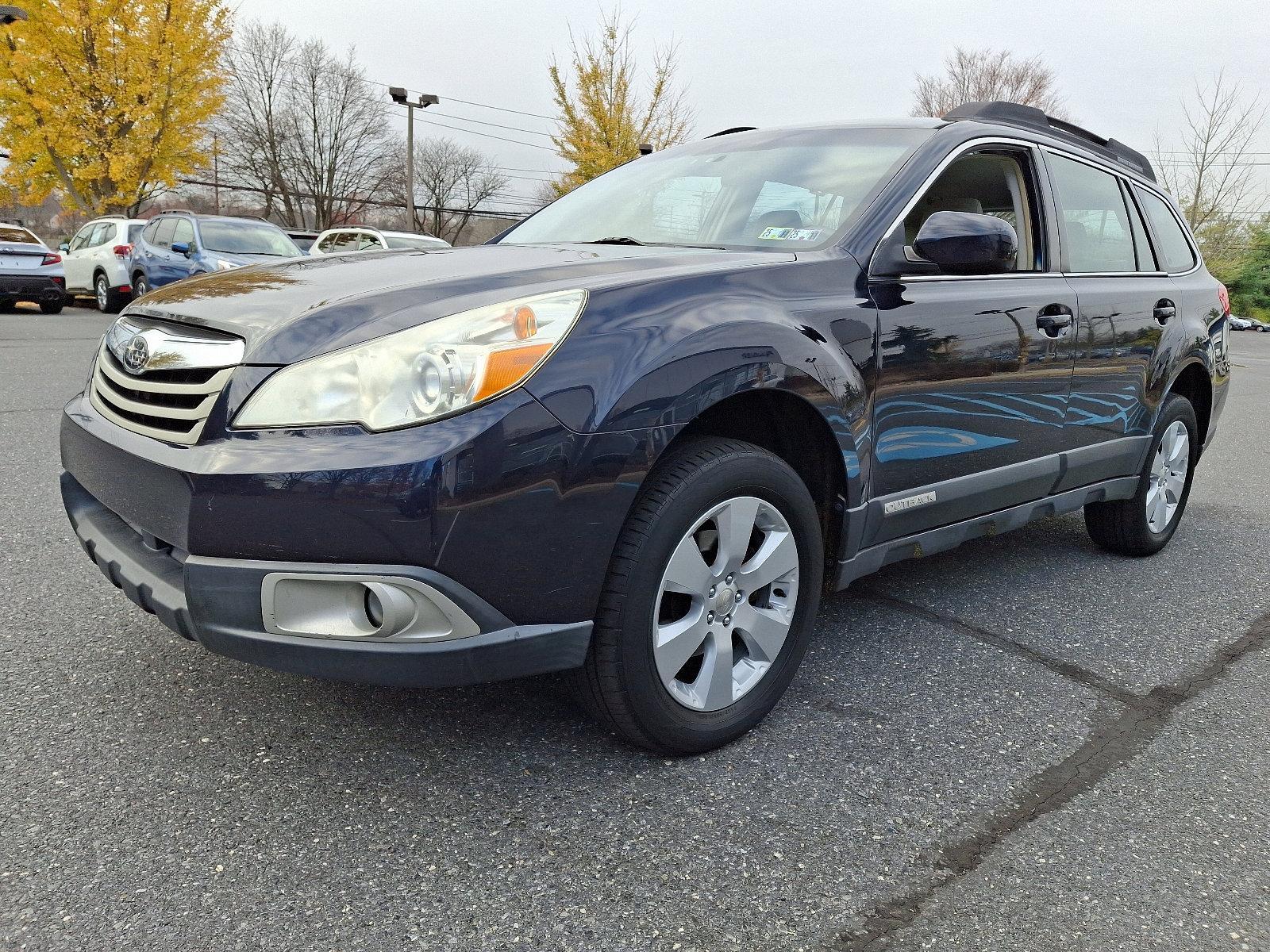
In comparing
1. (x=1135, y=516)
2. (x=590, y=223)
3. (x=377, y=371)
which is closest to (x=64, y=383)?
(x=590, y=223)

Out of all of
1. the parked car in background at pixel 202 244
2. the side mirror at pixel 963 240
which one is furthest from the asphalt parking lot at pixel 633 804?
the parked car in background at pixel 202 244

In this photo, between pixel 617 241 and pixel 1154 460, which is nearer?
pixel 617 241

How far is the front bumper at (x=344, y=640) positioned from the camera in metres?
1.92

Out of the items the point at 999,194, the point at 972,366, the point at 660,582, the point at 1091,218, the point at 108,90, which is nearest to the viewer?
the point at 660,582

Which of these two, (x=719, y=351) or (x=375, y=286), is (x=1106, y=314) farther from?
(x=375, y=286)

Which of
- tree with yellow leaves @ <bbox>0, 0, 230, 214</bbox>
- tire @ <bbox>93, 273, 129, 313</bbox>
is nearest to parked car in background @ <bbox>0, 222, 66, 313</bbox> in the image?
tire @ <bbox>93, 273, 129, 313</bbox>

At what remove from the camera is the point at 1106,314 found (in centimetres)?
359

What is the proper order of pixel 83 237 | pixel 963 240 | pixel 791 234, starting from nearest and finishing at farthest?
pixel 963 240 < pixel 791 234 < pixel 83 237

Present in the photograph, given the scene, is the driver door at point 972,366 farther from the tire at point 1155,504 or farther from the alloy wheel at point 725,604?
the tire at point 1155,504

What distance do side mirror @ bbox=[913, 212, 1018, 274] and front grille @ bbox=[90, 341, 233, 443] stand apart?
183 cm

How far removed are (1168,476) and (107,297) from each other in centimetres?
1654

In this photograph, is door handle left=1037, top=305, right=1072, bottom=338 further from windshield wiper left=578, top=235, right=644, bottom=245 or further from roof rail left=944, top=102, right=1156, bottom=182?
windshield wiper left=578, top=235, right=644, bottom=245

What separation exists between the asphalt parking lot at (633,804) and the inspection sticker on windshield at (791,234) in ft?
4.16

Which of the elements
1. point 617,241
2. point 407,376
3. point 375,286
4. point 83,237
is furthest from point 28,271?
point 407,376
